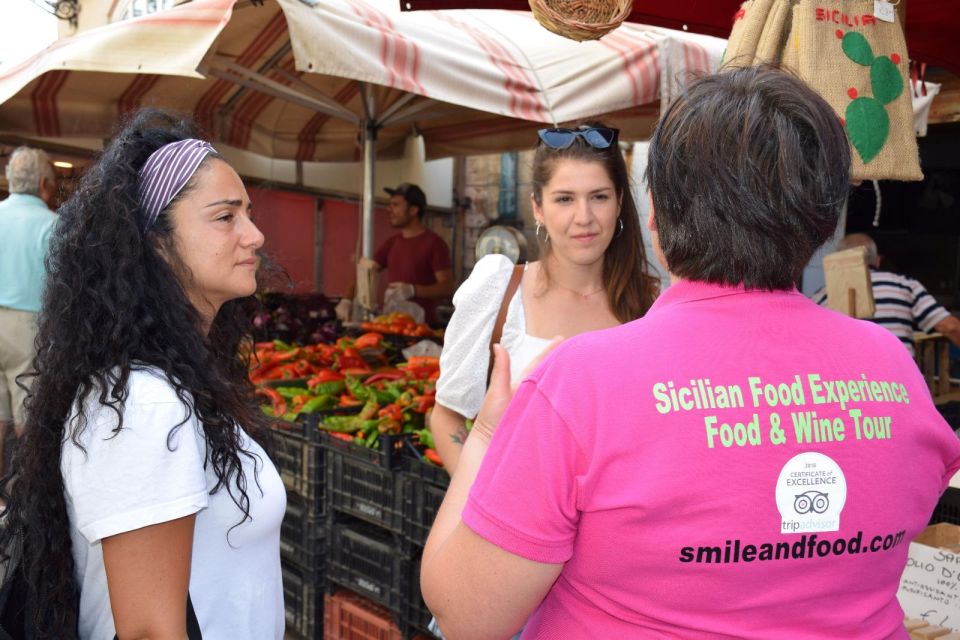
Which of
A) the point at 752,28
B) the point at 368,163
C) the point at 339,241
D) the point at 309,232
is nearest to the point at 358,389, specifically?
the point at 752,28

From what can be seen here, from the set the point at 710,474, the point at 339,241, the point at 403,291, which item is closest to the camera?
the point at 710,474

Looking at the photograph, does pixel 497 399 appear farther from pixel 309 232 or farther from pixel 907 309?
pixel 309 232

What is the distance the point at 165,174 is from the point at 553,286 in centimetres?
117

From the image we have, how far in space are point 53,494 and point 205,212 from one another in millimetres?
609

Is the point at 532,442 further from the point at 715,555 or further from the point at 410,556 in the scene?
the point at 410,556

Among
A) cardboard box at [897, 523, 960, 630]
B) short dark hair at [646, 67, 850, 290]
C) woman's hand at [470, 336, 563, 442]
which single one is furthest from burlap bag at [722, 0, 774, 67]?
cardboard box at [897, 523, 960, 630]

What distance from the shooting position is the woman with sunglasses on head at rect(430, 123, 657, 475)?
7.55 ft

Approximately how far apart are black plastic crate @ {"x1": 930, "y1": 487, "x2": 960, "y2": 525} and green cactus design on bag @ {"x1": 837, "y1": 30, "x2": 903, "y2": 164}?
999mm

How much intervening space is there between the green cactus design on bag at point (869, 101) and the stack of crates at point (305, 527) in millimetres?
2391

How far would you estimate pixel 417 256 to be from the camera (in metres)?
6.62

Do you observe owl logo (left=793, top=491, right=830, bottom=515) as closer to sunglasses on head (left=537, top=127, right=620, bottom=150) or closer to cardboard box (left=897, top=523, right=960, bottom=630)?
cardboard box (left=897, top=523, right=960, bottom=630)

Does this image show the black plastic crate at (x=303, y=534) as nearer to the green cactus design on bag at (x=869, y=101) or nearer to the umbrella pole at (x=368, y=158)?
the green cactus design on bag at (x=869, y=101)

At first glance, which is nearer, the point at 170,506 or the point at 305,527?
the point at 170,506

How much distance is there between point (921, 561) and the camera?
2148mm
